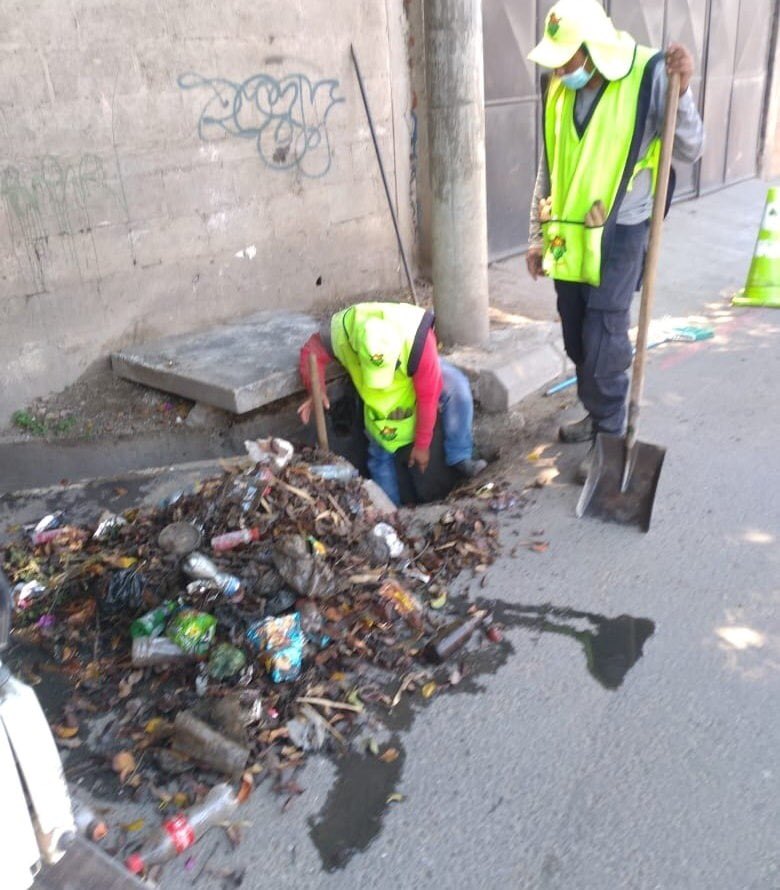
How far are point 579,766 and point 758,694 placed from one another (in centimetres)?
75

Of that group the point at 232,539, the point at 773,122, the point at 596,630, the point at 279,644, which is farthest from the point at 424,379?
the point at 773,122

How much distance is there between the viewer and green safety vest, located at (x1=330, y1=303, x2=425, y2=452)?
450cm

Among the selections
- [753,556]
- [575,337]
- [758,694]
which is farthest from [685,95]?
[758,694]

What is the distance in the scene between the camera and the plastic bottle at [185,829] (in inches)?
95.7

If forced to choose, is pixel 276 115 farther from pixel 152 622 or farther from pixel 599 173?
pixel 152 622

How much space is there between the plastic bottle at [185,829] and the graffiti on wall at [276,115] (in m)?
4.50

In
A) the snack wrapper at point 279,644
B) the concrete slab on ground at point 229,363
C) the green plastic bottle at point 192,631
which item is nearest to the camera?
the snack wrapper at point 279,644

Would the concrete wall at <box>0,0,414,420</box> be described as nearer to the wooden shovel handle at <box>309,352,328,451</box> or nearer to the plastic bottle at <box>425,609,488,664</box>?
the wooden shovel handle at <box>309,352,328,451</box>

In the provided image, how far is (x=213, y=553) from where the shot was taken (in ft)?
11.7

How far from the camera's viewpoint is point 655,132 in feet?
12.5

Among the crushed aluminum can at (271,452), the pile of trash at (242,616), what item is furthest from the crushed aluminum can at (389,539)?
the crushed aluminum can at (271,452)

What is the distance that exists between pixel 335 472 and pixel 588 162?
6.41ft

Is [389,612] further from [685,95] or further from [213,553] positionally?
[685,95]

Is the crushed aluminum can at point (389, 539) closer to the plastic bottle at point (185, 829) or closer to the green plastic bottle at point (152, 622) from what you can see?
the green plastic bottle at point (152, 622)
